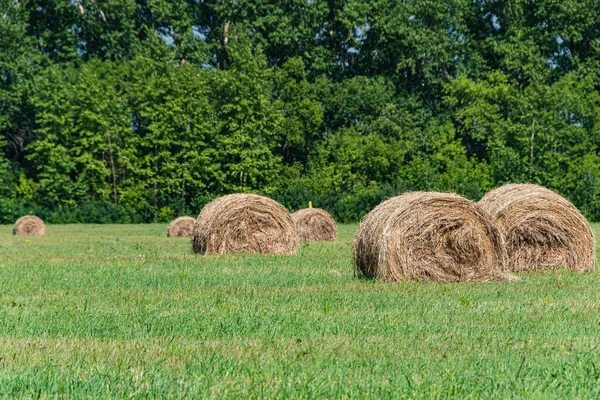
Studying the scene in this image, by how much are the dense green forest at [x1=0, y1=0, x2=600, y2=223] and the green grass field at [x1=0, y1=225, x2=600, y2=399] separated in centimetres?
3388

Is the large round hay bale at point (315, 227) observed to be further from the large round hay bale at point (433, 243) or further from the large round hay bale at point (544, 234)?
the large round hay bale at point (433, 243)

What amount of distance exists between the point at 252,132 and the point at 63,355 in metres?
46.3

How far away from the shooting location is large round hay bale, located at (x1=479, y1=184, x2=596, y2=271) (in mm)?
14422

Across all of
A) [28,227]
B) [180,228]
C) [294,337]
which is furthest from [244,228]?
[28,227]

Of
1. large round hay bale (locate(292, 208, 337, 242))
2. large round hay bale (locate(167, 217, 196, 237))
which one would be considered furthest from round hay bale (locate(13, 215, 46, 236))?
large round hay bale (locate(292, 208, 337, 242))

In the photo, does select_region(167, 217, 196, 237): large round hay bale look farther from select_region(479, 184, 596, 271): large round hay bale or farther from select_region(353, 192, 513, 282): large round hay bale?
select_region(353, 192, 513, 282): large round hay bale

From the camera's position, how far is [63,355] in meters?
6.62

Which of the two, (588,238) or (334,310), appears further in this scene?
(588,238)

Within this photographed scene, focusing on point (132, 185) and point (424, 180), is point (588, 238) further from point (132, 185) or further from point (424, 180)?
point (132, 185)

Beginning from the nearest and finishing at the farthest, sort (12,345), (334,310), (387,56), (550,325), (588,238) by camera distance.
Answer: (12,345), (550,325), (334,310), (588,238), (387,56)

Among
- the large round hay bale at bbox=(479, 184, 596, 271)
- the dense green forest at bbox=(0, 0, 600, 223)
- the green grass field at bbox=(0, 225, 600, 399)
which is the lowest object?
the green grass field at bbox=(0, 225, 600, 399)

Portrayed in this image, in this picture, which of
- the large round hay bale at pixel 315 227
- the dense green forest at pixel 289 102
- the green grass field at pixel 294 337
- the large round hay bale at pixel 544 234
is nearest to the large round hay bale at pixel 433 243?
the green grass field at pixel 294 337

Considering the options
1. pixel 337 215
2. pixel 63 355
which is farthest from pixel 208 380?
pixel 337 215

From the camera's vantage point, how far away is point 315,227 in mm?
27812
